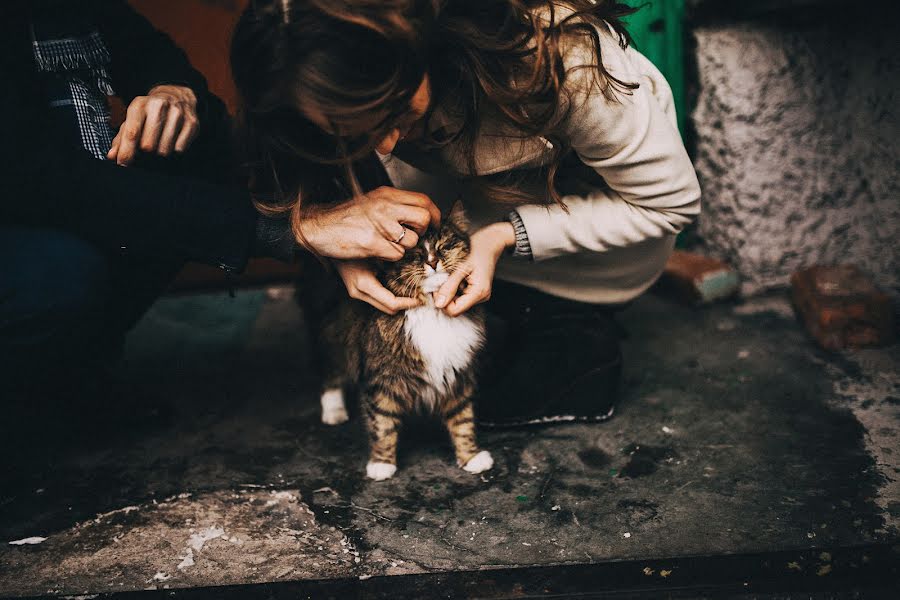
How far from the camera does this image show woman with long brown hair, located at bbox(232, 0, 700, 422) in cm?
120

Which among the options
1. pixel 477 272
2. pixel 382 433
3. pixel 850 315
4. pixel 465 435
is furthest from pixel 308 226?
pixel 850 315

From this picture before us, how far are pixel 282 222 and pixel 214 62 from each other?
1361 mm

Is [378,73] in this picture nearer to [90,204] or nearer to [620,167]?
[620,167]

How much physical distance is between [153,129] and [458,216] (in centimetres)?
72

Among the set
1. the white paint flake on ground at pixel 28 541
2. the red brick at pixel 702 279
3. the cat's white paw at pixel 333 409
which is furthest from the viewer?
the red brick at pixel 702 279

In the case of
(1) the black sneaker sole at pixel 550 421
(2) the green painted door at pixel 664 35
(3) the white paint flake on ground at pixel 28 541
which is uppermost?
(2) the green painted door at pixel 664 35

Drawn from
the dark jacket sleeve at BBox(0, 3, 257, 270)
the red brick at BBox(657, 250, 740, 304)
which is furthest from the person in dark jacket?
the red brick at BBox(657, 250, 740, 304)

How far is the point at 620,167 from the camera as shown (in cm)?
159

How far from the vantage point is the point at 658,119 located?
5.15ft

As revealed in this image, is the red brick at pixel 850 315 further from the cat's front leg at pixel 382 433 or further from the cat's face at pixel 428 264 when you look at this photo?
the cat's front leg at pixel 382 433

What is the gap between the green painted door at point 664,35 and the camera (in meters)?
2.45

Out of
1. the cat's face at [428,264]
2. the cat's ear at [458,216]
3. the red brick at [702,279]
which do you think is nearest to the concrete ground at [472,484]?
the red brick at [702,279]

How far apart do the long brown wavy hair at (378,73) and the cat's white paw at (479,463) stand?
0.64 meters

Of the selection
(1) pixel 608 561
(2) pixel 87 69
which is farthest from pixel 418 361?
(2) pixel 87 69
